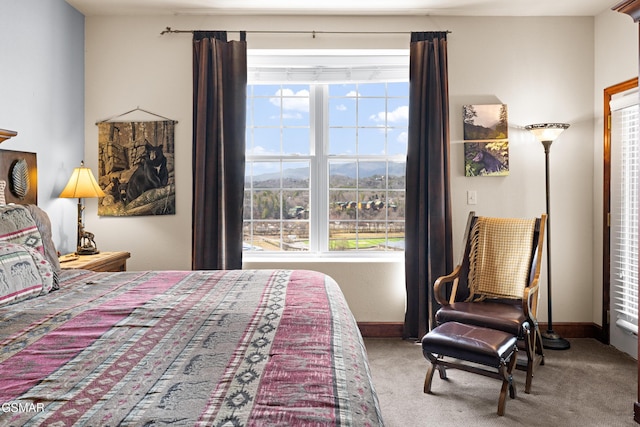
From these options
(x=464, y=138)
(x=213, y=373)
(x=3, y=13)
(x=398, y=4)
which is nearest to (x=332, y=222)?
(x=464, y=138)

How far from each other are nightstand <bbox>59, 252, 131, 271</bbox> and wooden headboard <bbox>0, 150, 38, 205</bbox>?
1.60ft

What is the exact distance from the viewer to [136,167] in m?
3.82

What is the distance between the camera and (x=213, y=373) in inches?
42.6

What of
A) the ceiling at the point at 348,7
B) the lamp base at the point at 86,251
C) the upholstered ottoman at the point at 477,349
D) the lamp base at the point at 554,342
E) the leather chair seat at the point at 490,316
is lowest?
the lamp base at the point at 554,342

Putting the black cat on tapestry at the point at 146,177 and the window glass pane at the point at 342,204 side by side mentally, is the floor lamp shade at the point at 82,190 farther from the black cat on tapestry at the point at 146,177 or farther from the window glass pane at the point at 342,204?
the window glass pane at the point at 342,204

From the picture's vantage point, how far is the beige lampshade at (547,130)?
11.6ft

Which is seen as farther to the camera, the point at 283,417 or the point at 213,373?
the point at 213,373

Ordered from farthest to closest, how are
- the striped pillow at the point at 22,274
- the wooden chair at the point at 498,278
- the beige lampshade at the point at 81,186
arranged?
the beige lampshade at the point at 81,186, the wooden chair at the point at 498,278, the striped pillow at the point at 22,274

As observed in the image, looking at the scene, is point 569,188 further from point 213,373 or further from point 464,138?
point 213,373

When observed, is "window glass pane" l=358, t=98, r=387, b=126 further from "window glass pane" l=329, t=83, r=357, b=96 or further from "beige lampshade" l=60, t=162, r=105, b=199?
"beige lampshade" l=60, t=162, r=105, b=199

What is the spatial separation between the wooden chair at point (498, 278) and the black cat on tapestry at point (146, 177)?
7.87ft

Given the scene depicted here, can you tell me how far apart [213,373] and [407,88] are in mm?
3453

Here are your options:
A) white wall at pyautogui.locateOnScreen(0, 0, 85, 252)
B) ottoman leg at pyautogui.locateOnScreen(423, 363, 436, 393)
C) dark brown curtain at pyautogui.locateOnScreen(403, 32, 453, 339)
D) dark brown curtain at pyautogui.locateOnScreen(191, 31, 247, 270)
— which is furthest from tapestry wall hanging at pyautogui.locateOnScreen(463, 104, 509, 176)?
white wall at pyautogui.locateOnScreen(0, 0, 85, 252)

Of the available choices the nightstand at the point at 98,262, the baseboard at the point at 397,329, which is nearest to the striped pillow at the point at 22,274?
the nightstand at the point at 98,262
